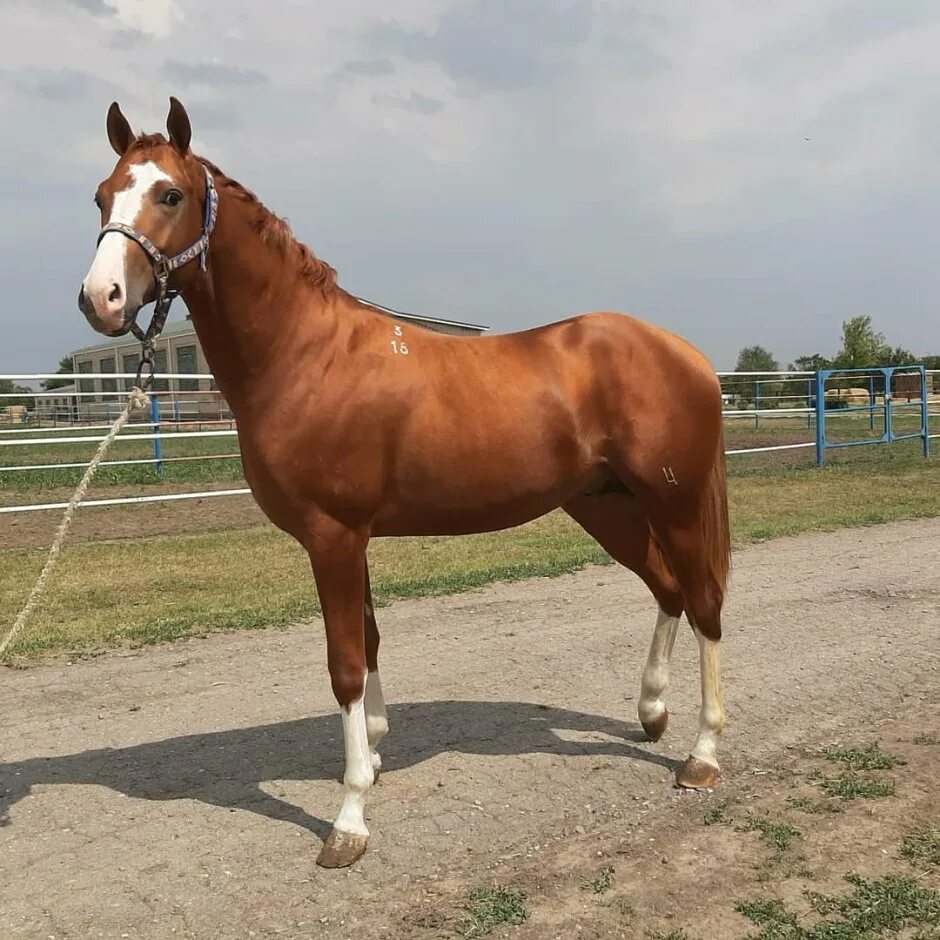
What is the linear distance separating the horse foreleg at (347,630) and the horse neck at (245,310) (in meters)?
0.62

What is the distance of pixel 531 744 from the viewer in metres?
3.91

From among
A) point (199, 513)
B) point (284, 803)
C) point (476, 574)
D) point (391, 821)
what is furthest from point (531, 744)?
point (199, 513)

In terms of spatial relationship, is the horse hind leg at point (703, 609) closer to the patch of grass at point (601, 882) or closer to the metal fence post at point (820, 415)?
the patch of grass at point (601, 882)

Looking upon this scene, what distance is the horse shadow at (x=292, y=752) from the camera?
349cm

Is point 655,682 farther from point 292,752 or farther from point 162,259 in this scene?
point 162,259

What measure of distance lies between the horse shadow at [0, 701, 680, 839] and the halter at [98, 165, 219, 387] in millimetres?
1743

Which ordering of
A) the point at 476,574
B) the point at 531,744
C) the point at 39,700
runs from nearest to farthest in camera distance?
the point at 531,744
the point at 39,700
the point at 476,574

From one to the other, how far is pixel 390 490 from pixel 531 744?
151 cm

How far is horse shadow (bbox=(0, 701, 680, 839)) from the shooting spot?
11.5 ft

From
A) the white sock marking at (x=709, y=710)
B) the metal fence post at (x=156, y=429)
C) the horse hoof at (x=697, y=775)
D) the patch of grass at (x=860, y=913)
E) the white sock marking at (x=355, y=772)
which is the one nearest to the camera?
the patch of grass at (x=860, y=913)

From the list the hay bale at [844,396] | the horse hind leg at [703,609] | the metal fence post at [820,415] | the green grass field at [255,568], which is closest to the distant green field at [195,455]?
the metal fence post at [820,415]

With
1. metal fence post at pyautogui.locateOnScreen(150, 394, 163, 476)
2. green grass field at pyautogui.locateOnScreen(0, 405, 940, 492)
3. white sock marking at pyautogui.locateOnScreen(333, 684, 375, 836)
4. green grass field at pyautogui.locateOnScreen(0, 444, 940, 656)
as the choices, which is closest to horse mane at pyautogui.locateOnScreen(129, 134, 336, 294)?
white sock marking at pyautogui.locateOnScreen(333, 684, 375, 836)

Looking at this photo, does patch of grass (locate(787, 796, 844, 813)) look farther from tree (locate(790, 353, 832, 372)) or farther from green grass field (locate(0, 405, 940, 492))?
tree (locate(790, 353, 832, 372))

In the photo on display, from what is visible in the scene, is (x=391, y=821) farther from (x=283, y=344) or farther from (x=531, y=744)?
(x=283, y=344)
